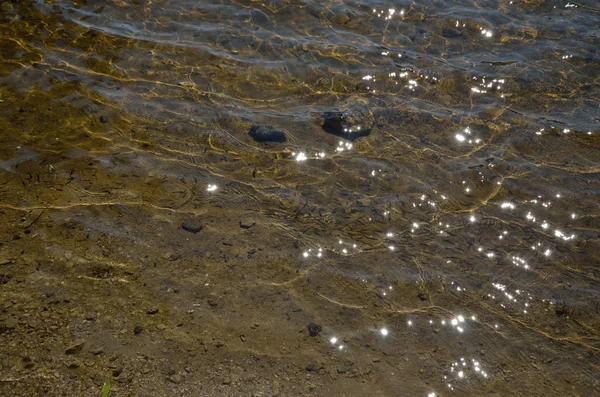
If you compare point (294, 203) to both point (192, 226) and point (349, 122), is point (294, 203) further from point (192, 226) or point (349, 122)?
point (349, 122)

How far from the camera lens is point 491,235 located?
4648 millimetres

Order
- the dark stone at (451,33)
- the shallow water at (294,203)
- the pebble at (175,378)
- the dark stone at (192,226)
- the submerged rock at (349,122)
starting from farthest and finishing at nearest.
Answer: the dark stone at (451,33), the submerged rock at (349,122), the dark stone at (192,226), the shallow water at (294,203), the pebble at (175,378)

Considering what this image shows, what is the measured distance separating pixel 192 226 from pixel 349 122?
2309mm

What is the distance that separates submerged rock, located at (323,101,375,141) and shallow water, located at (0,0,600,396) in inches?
3.6

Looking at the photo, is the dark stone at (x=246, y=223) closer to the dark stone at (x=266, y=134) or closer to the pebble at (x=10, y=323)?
the dark stone at (x=266, y=134)

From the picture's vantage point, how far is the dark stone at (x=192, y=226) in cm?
435

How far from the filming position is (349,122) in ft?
18.7

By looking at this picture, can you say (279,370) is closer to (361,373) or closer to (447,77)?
(361,373)

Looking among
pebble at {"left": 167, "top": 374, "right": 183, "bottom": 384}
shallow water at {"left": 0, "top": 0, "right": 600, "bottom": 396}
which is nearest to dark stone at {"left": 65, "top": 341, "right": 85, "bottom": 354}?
shallow water at {"left": 0, "top": 0, "right": 600, "bottom": 396}

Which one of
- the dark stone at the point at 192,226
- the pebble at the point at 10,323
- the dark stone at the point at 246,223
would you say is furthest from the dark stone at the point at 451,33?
the pebble at the point at 10,323

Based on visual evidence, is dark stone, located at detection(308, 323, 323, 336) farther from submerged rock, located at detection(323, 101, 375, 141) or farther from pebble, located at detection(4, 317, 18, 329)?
submerged rock, located at detection(323, 101, 375, 141)

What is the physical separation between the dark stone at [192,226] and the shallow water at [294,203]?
4 centimetres

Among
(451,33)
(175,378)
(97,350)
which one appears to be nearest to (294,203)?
(175,378)

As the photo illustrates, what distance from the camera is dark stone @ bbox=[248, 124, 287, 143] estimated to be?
17.8 feet
